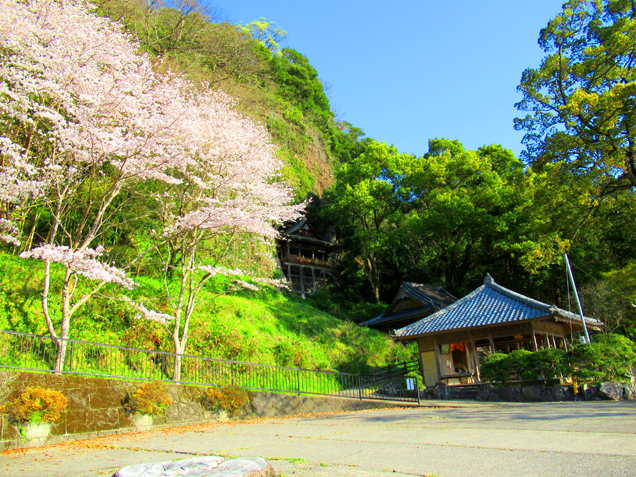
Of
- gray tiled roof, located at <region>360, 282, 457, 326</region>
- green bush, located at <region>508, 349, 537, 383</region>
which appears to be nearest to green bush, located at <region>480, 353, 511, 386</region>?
green bush, located at <region>508, 349, 537, 383</region>

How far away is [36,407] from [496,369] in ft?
50.0

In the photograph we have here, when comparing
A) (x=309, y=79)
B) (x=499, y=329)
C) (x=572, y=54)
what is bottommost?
(x=499, y=329)

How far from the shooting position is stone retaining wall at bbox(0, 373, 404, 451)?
793 centimetres

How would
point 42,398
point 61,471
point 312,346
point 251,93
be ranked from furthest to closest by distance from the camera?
point 251,93 → point 312,346 → point 42,398 → point 61,471

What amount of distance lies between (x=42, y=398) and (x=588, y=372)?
1587cm

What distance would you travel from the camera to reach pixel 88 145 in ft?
38.0

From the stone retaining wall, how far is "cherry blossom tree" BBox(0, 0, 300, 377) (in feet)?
3.34

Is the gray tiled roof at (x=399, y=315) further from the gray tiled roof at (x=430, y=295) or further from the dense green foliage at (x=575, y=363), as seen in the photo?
the dense green foliage at (x=575, y=363)

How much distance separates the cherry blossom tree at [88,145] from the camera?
11.3 m

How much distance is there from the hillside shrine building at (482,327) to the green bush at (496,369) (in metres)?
2.09

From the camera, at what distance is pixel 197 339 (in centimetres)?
1631

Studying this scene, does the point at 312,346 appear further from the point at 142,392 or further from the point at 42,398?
the point at 42,398

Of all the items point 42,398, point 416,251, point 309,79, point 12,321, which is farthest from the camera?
point 309,79

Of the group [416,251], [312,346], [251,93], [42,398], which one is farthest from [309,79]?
[42,398]
